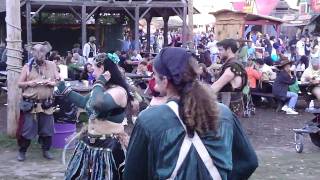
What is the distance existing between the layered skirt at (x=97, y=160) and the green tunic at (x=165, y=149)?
7.18 feet

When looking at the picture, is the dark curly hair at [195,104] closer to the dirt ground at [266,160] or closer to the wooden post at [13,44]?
the dirt ground at [266,160]

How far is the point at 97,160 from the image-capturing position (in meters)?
4.93

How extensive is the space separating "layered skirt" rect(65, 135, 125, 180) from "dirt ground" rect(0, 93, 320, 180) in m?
2.64

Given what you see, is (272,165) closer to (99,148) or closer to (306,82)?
(99,148)

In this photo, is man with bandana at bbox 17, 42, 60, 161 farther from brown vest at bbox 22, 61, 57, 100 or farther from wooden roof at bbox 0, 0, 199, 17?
wooden roof at bbox 0, 0, 199, 17

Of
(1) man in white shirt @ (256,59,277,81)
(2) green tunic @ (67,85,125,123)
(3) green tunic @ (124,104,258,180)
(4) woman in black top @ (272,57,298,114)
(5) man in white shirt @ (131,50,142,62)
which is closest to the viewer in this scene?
(3) green tunic @ (124,104,258,180)

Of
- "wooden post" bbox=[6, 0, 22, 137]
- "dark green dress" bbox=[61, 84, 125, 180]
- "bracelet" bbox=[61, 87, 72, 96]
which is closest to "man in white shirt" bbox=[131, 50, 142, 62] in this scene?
"wooden post" bbox=[6, 0, 22, 137]

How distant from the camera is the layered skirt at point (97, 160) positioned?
16.1 feet

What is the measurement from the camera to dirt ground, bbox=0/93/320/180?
25.4 feet

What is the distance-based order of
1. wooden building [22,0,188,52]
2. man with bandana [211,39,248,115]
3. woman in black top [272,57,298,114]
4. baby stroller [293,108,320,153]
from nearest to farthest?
man with bandana [211,39,248,115]
baby stroller [293,108,320,153]
woman in black top [272,57,298,114]
wooden building [22,0,188,52]

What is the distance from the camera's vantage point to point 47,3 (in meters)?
22.5

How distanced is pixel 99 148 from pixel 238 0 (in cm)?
3735

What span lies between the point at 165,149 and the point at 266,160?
632cm

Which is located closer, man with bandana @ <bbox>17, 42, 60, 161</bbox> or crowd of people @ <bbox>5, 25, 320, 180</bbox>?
crowd of people @ <bbox>5, 25, 320, 180</bbox>
